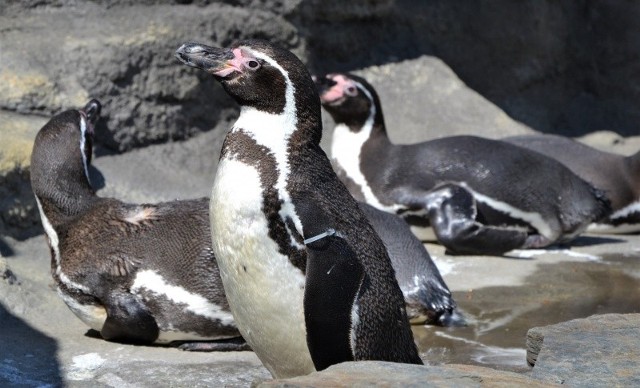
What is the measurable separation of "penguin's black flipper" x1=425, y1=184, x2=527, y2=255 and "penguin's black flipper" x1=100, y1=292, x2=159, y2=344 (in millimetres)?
2922

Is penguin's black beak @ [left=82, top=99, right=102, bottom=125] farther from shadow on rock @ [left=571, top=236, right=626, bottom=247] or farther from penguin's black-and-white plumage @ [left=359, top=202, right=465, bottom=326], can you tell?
shadow on rock @ [left=571, top=236, right=626, bottom=247]

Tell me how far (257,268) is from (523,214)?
471 centimetres

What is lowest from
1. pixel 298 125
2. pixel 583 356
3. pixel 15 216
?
pixel 15 216

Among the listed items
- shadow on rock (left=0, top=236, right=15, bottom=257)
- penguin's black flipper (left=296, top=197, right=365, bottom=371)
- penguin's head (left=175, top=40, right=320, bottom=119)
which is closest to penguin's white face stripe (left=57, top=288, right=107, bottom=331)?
shadow on rock (left=0, top=236, right=15, bottom=257)

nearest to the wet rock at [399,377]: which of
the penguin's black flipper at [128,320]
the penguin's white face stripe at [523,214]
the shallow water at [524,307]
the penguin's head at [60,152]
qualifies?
the shallow water at [524,307]

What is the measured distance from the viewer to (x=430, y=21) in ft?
36.4

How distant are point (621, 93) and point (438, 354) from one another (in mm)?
7135

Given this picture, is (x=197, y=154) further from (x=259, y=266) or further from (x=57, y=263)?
(x=259, y=266)

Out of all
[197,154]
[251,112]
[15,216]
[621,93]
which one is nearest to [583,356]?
[251,112]

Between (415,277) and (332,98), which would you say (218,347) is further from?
(332,98)

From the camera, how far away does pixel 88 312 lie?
6.02m

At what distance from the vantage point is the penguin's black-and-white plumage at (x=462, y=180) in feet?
28.5

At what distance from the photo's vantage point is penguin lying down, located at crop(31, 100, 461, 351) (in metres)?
5.89

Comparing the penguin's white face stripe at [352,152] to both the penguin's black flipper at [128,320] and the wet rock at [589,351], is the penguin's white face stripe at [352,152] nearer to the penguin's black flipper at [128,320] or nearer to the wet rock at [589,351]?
the penguin's black flipper at [128,320]
